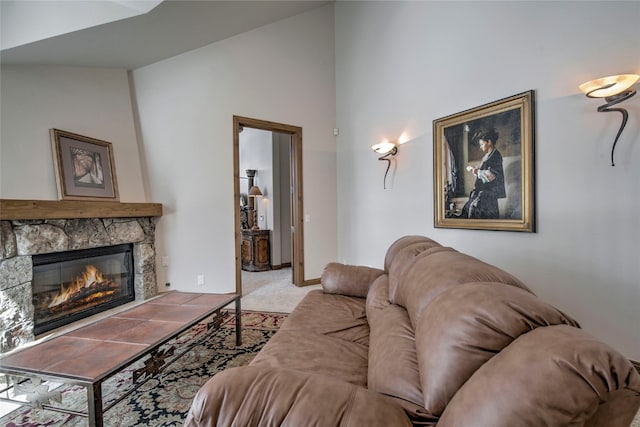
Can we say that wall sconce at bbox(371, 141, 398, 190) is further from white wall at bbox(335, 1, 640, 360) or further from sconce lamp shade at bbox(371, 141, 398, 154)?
white wall at bbox(335, 1, 640, 360)

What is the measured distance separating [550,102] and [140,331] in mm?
3329

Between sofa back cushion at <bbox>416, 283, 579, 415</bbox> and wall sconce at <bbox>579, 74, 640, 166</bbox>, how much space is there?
1.92 meters

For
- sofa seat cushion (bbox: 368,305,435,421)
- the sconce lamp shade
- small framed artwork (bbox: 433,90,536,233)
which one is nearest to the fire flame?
A: sofa seat cushion (bbox: 368,305,435,421)

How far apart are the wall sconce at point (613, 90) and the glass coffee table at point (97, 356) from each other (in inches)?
119

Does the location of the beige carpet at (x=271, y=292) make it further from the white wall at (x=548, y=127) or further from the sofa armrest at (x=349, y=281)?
the white wall at (x=548, y=127)

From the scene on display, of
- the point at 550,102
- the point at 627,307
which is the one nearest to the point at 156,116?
the point at 550,102

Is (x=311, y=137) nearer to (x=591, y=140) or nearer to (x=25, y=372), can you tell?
(x=591, y=140)

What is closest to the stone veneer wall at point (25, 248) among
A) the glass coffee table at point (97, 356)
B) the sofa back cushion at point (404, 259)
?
the glass coffee table at point (97, 356)

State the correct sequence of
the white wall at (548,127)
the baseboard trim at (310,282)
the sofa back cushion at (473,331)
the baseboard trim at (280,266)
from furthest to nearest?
the baseboard trim at (280,266) < the baseboard trim at (310,282) < the white wall at (548,127) < the sofa back cushion at (473,331)

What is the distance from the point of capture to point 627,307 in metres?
1.89

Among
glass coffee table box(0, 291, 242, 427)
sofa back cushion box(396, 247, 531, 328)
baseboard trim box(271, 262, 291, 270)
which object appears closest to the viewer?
sofa back cushion box(396, 247, 531, 328)

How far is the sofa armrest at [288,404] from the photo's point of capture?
744mm

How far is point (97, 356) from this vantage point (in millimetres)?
1380

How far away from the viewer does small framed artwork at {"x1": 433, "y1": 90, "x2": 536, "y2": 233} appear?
2.33 m
